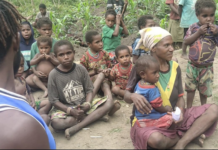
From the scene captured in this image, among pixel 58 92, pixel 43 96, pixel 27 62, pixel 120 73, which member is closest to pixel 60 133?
pixel 58 92

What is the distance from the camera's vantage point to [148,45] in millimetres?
2707

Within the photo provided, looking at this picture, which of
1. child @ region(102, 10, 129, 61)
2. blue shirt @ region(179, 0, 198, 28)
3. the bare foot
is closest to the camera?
the bare foot

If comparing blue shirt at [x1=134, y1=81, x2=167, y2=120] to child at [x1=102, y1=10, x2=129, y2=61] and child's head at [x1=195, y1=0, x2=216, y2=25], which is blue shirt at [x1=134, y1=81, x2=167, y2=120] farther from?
child at [x1=102, y1=10, x2=129, y2=61]

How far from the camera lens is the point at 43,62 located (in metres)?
4.24

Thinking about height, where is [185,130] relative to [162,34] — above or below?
below

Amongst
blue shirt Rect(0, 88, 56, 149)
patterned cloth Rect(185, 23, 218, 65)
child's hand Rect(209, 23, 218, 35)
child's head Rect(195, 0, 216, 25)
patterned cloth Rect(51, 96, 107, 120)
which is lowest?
patterned cloth Rect(51, 96, 107, 120)

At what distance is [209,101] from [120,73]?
1.48m

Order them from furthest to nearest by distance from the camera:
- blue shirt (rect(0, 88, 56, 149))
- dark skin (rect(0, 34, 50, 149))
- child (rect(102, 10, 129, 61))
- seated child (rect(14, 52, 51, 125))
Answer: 1. child (rect(102, 10, 129, 61))
2. seated child (rect(14, 52, 51, 125))
3. blue shirt (rect(0, 88, 56, 149))
4. dark skin (rect(0, 34, 50, 149))

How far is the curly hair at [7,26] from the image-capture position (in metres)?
1.01

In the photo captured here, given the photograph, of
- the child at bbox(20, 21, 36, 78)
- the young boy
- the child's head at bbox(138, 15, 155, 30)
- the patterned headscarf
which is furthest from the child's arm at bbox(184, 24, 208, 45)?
the child at bbox(20, 21, 36, 78)

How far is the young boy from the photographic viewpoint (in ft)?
9.93

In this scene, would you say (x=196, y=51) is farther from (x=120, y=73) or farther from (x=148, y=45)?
(x=120, y=73)

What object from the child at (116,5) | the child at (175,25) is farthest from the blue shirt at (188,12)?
the child at (116,5)

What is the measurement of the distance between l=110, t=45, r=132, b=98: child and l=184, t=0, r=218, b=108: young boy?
104 cm
